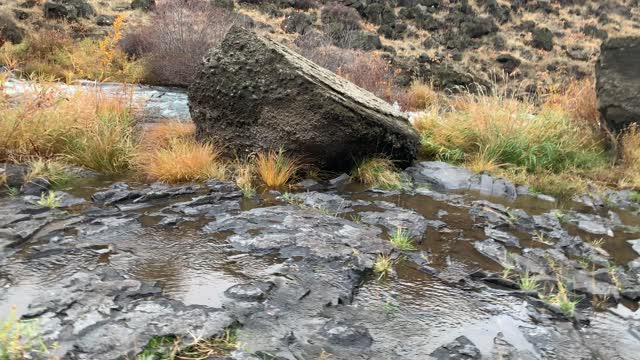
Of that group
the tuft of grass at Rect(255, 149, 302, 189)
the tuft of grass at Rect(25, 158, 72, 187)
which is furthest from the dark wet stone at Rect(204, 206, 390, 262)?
the tuft of grass at Rect(25, 158, 72, 187)

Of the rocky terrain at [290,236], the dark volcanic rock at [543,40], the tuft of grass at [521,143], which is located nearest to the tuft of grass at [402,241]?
the rocky terrain at [290,236]

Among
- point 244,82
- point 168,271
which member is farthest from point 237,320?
point 244,82

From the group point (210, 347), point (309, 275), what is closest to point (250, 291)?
point (309, 275)

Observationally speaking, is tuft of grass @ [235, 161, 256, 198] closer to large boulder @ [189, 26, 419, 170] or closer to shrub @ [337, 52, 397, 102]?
large boulder @ [189, 26, 419, 170]

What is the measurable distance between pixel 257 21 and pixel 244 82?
1618 cm

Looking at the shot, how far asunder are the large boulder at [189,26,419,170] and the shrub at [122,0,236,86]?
517 cm

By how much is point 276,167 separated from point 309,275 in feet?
7.14

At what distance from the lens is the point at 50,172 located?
5.10 metres

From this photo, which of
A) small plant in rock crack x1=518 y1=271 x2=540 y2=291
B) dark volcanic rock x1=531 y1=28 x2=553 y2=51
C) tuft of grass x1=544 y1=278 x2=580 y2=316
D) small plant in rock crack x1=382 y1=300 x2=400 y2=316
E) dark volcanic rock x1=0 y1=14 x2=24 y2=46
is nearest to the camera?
small plant in rock crack x1=382 y1=300 x2=400 y2=316

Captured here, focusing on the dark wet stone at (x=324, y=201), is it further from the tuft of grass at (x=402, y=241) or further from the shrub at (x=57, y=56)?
the shrub at (x=57, y=56)

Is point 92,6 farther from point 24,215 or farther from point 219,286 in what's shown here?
point 219,286

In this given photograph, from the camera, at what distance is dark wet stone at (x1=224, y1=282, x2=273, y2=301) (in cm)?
311

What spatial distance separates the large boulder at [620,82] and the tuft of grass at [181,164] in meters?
4.98

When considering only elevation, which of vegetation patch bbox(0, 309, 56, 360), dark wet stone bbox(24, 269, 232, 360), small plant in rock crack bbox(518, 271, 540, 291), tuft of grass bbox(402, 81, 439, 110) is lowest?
tuft of grass bbox(402, 81, 439, 110)
